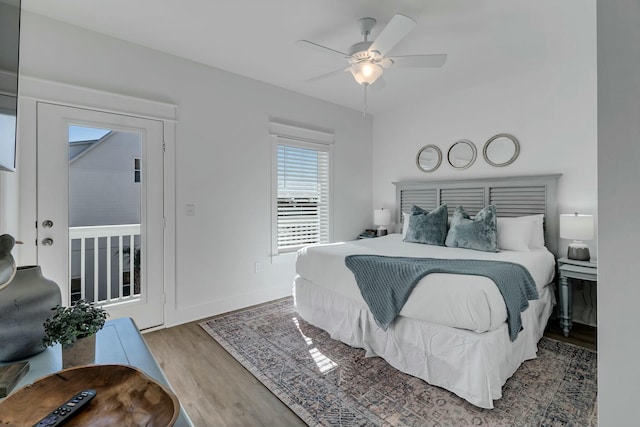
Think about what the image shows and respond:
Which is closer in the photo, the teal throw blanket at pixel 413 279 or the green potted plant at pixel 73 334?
the green potted plant at pixel 73 334

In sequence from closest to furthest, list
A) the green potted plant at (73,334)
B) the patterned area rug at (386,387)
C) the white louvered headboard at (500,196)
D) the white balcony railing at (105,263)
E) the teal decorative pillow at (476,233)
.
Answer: the green potted plant at (73,334) < the patterned area rug at (386,387) < the white balcony railing at (105,263) < the teal decorative pillow at (476,233) < the white louvered headboard at (500,196)

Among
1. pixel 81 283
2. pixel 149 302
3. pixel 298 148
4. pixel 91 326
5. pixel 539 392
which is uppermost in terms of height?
pixel 298 148

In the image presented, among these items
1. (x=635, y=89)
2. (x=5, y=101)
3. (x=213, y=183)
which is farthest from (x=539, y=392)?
(x=213, y=183)

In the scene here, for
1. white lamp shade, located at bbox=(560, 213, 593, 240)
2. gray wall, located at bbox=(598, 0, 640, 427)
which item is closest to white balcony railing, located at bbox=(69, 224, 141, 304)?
gray wall, located at bbox=(598, 0, 640, 427)

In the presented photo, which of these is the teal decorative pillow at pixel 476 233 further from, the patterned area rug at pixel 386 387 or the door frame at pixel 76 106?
the door frame at pixel 76 106

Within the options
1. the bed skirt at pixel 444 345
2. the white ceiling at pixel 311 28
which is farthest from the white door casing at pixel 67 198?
the bed skirt at pixel 444 345

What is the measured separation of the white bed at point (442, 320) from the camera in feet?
6.04

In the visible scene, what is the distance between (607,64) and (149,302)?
3.40 meters

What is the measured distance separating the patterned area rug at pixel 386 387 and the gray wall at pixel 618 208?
48.7 inches

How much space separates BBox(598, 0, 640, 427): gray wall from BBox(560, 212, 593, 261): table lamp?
8.68 feet

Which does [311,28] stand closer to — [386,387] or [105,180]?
[105,180]

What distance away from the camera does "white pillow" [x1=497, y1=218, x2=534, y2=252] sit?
3020 mm

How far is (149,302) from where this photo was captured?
293cm

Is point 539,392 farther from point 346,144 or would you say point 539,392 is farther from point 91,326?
point 346,144
